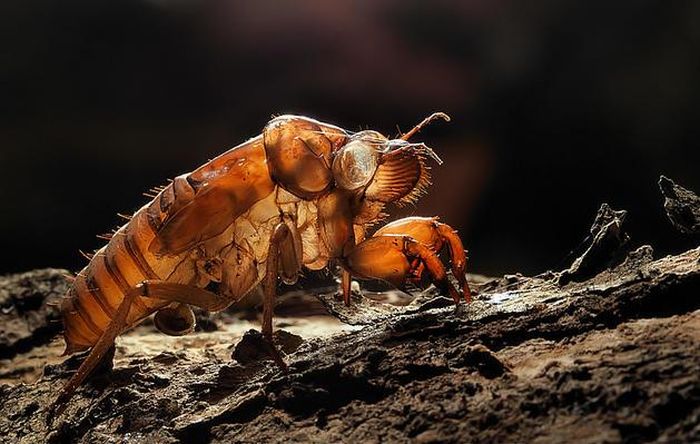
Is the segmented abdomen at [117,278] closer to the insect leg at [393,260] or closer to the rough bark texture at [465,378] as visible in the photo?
the rough bark texture at [465,378]

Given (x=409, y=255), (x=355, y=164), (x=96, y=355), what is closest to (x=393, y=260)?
(x=409, y=255)

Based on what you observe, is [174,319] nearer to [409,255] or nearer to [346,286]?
[346,286]

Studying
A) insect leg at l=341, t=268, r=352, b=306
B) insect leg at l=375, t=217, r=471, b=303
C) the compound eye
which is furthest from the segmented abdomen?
insect leg at l=375, t=217, r=471, b=303

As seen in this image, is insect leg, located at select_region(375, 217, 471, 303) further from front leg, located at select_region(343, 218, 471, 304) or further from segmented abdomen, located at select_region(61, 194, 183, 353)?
segmented abdomen, located at select_region(61, 194, 183, 353)

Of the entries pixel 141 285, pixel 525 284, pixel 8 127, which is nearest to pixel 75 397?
pixel 141 285

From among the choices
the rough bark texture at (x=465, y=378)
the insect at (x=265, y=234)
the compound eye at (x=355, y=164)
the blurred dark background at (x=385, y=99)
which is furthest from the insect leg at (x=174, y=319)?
the blurred dark background at (x=385, y=99)

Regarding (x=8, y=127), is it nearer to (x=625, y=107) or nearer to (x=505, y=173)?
(x=505, y=173)
